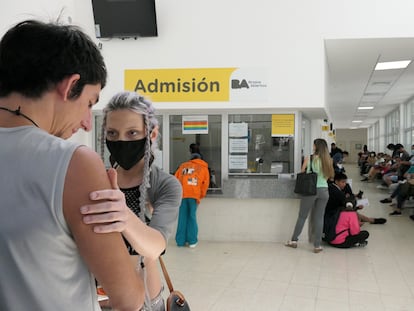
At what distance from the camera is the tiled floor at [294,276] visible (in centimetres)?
377

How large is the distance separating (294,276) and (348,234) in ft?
5.49

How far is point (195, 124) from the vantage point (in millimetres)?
6266

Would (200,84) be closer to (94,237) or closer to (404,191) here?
(94,237)

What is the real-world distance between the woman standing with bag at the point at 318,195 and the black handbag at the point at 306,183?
14 cm

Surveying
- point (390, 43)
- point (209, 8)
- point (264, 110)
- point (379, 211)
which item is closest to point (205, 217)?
point (264, 110)

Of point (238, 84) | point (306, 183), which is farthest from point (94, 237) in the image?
point (238, 84)

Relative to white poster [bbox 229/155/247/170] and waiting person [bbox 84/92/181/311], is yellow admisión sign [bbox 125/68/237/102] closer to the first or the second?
white poster [bbox 229/155/247/170]

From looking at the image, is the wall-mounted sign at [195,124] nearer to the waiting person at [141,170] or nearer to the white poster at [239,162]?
the white poster at [239,162]

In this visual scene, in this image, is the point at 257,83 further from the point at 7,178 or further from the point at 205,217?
the point at 7,178

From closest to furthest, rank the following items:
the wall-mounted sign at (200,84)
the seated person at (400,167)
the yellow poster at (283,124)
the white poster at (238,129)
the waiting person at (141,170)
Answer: the waiting person at (141,170), the wall-mounted sign at (200,84), the yellow poster at (283,124), the white poster at (238,129), the seated person at (400,167)

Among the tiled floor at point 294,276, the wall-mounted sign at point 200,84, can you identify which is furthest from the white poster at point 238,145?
the tiled floor at point 294,276

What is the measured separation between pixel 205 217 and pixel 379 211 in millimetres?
4886

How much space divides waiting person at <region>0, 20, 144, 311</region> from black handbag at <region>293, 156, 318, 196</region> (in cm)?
479

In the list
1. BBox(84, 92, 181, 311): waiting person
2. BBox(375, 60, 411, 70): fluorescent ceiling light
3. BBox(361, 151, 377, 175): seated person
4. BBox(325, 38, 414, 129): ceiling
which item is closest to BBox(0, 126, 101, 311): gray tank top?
BBox(84, 92, 181, 311): waiting person
